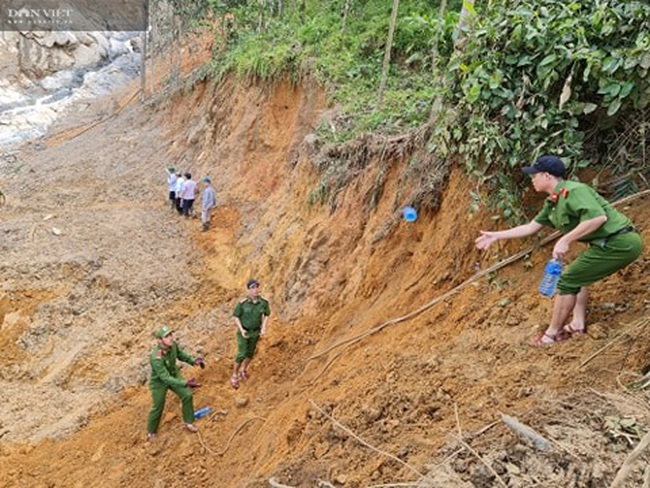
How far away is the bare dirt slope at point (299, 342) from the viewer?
327 cm

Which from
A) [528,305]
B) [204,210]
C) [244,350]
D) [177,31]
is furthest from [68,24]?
[528,305]

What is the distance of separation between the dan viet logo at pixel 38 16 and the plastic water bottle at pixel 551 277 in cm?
3449

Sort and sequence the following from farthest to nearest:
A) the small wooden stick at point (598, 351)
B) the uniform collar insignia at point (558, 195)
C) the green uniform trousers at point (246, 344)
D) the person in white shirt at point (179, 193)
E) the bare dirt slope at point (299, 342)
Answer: the person in white shirt at point (179, 193) → the green uniform trousers at point (246, 344) → the uniform collar insignia at point (558, 195) → the small wooden stick at point (598, 351) → the bare dirt slope at point (299, 342)

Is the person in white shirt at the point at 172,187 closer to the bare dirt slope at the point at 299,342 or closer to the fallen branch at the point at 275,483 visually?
the bare dirt slope at the point at 299,342

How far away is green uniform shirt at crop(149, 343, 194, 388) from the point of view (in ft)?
19.1

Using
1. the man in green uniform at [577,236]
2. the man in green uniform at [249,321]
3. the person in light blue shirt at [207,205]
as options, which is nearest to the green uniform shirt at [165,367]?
the man in green uniform at [249,321]

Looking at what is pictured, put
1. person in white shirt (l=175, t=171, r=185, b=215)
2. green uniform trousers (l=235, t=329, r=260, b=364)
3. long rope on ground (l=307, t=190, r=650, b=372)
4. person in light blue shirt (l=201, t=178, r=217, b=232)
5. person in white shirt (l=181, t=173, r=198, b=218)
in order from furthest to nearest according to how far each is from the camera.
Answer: person in white shirt (l=175, t=171, r=185, b=215) → person in white shirt (l=181, t=173, r=198, b=218) → person in light blue shirt (l=201, t=178, r=217, b=232) → green uniform trousers (l=235, t=329, r=260, b=364) → long rope on ground (l=307, t=190, r=650, b=372)

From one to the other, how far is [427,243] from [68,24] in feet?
109

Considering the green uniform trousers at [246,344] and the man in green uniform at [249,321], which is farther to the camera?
the green uniform trousers at [246,344]

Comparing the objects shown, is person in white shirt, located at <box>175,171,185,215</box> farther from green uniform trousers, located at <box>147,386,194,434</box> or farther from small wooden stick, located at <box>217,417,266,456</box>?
small wooden stick, located at <box>217,417,266,456</box>

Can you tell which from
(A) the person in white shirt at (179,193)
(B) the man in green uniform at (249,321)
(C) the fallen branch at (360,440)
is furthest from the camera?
(A) the person in white shirt at (179,193)

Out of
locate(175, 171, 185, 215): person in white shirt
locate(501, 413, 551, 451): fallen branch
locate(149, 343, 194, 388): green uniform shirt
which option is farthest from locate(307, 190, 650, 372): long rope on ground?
locate(175, 171, 185, 215): person in white shirt

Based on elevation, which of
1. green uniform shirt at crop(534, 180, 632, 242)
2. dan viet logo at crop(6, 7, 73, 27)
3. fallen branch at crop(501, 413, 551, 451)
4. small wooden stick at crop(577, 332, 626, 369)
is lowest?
dan viet logo at crop(6, 7, 73, 27)

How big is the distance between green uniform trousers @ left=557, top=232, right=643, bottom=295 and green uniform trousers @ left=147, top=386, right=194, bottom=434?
418 centimetres
